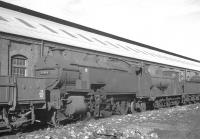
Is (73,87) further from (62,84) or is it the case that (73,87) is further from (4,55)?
(4,55)

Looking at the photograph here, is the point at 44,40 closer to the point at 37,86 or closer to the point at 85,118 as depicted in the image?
the point at 85,118

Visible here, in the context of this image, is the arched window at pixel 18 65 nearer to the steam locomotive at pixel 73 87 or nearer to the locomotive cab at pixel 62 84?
the steam locomotive at pixel 73 87

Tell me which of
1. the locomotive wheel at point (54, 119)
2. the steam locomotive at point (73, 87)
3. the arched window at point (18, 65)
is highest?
the arched window at point (18, 65)

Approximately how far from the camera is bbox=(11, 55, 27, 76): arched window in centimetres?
1889

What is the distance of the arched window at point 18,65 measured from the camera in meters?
18.9

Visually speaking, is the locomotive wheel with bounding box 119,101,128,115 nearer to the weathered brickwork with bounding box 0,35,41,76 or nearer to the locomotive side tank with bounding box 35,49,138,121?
the locomotive side tank with bounding box 35,49,138,121

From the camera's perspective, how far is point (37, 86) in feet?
35.8

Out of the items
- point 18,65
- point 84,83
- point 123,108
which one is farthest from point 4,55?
point 123,108

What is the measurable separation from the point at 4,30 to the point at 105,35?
19706 mm

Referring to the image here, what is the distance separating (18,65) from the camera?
19219mm

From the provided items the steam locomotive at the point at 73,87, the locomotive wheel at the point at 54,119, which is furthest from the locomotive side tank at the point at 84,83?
the locomotive wheel at the point at 54,119

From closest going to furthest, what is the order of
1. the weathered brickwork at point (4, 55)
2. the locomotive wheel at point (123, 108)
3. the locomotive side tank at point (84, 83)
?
the locomotive side tank at point (84, 83), the locomotive wheel at point (123, 108), the weathered brickwork at point (4, 55)

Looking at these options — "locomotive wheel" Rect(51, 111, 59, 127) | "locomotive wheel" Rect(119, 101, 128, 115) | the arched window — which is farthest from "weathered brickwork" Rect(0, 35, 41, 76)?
"locomotive wheel" Rect(119, 101, 128, 115)

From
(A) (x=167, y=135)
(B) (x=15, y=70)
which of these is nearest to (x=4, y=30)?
(B) (x=15, y=70)
